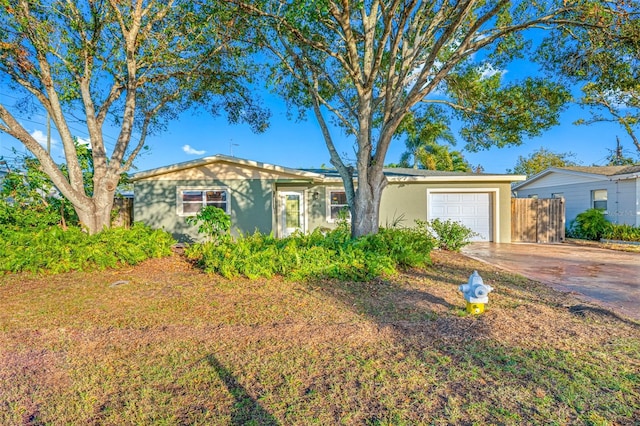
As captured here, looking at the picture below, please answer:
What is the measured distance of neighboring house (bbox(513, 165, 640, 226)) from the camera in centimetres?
1339

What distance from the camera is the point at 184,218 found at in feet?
38.4

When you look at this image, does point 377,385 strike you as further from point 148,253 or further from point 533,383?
point 148,253

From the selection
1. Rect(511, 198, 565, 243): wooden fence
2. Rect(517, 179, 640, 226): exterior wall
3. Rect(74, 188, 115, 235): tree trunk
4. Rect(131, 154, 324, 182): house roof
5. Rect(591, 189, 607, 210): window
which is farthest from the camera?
Rect(591, 189, 607, 210): window

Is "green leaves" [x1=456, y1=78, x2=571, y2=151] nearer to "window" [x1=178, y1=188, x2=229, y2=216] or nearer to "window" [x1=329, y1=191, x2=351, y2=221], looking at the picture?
"window" [x1=329, y1=191, x2=351, y2=221]

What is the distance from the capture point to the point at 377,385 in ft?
8.64

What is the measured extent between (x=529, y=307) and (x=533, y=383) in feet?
7.25

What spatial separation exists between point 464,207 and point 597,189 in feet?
24.3

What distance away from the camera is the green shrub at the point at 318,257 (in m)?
6.18

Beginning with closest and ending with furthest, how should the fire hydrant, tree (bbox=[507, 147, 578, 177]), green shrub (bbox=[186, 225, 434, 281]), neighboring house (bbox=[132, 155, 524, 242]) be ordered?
the fire hydrant
green shrub (bbox=[186, 225, 434, 281])
neighboring house (bbox=[132, 155, 524, 242])
tree (bbox=[507, 147, 578, 177])

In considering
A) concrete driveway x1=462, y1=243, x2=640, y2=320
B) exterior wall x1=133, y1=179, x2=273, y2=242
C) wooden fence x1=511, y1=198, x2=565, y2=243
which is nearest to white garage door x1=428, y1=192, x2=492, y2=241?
concrete driveway x1=462, y1=243, x2=640, y2=320

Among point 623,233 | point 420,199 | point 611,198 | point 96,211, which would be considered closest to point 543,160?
point 611,198

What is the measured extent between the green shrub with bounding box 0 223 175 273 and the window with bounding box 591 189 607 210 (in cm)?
1812

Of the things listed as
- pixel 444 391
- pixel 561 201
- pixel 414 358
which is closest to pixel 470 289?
pixel 414 358

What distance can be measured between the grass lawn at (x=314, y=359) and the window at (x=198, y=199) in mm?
6565
